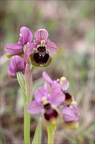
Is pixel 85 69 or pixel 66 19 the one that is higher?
pixel 66 19

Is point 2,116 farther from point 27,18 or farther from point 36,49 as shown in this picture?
point 27,18

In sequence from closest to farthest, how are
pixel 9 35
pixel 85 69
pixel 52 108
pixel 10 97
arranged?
pixel 52 108 < pixel 10 97 < pixel 85 69 < pixel 9 35

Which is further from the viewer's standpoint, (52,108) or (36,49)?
(36,49)

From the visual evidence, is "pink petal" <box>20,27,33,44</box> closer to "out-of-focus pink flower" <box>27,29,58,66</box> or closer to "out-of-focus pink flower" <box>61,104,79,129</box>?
"out-of-focus pink flower" <box>27,29,58,66</box>

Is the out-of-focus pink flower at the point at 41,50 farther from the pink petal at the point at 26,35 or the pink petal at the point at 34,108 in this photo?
the pink petal at the point at 34,108

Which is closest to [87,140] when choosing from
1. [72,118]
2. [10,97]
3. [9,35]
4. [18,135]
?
[18,135]

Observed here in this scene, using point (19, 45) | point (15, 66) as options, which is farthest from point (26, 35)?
point (15, 66)

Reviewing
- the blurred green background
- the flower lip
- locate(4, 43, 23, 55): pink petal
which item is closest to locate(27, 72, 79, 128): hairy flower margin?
the flower lip
